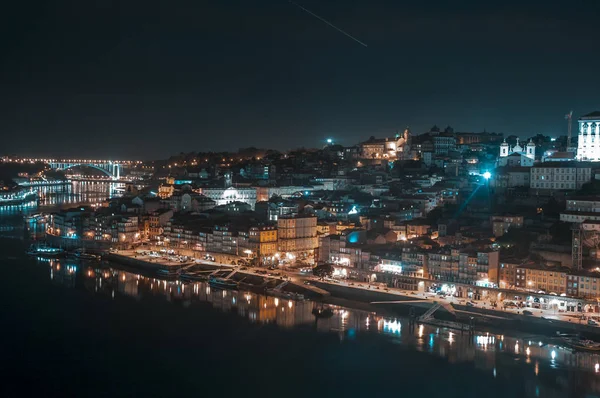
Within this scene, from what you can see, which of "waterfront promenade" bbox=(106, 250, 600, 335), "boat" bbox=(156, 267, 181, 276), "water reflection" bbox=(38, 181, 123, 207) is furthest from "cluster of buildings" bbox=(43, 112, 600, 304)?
"water reflection" bbox=(38, 181, 123, 207)

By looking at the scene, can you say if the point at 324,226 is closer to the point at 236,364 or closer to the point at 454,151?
the point at 236,364

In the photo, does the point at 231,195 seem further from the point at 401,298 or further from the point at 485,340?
the point at 485,340

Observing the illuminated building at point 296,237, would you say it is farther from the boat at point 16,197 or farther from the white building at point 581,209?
the boat at point 16,197

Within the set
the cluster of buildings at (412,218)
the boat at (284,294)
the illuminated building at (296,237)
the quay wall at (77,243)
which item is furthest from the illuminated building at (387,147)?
the boat at (284,294)

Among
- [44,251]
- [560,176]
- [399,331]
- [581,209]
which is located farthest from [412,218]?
[44,251]

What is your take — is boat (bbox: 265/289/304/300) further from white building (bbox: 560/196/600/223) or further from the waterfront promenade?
white building (bbox: 560/196/600/223)

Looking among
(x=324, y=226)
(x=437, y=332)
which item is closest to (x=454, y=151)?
(x=324, y=226)

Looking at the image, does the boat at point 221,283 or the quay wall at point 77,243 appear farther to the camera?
the quay wall at point 77,243
